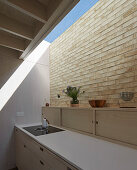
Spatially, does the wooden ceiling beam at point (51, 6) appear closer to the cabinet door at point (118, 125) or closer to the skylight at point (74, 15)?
the skylight at point (74, 15)

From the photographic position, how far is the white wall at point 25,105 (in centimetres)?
233

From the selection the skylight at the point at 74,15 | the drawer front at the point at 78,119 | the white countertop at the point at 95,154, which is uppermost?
the skylight at the point at 74,15

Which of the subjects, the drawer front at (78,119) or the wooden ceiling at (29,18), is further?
the drawer front at (78,119)

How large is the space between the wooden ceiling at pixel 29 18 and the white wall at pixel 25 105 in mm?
795

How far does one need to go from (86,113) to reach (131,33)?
1.14 m

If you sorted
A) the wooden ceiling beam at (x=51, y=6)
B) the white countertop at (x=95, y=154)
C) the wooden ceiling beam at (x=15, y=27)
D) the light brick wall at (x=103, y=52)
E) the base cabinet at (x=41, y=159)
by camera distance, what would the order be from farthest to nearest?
the wooden ceiling beam at (x=15, y=27) → the light brick wall at (x=103, y=52) → the wooden ceiling beam at (x=51, y=6) → the base cabinet at (x=41, y=159) → the white countertop at (x=95, y=154)

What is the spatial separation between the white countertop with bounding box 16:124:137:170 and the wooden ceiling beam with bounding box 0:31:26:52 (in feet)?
5.58

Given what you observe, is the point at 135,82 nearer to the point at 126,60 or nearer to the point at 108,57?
the point at 126,60

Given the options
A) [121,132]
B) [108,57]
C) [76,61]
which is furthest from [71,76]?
[121,132]

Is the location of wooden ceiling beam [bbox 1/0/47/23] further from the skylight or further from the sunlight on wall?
the sunlight on wall

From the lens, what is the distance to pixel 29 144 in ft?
5.46

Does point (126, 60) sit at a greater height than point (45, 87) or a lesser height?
greater

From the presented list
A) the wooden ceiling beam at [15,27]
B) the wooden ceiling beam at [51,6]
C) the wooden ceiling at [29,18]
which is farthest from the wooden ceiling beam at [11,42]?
the wooden ceiling beam at [51,6]

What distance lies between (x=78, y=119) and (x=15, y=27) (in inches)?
63.4
